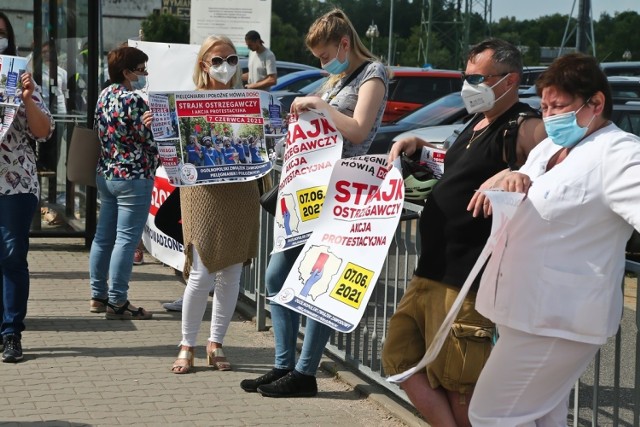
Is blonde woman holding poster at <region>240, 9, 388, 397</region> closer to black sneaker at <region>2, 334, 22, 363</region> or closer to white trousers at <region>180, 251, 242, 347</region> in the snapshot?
white trousers at <region>180, 251, 242, 347</region>

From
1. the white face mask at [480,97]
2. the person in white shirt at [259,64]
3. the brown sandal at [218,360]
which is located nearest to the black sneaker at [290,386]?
the brown sandal at [218,360]

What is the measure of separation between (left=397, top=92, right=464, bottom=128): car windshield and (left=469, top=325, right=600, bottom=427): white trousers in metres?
12.3

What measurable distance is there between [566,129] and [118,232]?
15.1ft

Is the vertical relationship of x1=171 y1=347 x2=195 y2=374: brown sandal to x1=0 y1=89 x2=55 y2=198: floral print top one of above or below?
below

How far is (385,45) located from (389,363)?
233 feet

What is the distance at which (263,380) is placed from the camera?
588 centimetres

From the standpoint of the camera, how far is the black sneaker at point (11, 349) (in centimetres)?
630

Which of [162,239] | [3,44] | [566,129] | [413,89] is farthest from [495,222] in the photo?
[413,89]

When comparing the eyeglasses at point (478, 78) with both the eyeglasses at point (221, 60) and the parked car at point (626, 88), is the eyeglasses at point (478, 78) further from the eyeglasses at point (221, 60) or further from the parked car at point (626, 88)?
the parked car at point (626, 88)

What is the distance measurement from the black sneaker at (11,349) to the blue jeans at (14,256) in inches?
1.2

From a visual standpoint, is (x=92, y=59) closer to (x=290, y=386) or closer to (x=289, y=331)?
(x=289, y=331)

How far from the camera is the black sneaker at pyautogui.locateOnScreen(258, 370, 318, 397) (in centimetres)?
575

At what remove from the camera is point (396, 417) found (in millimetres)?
5484

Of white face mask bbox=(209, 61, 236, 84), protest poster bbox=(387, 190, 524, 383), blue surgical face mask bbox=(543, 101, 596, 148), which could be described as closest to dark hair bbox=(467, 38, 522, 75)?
blue surgical face mask bbox=(543, 101, 596, 148)
